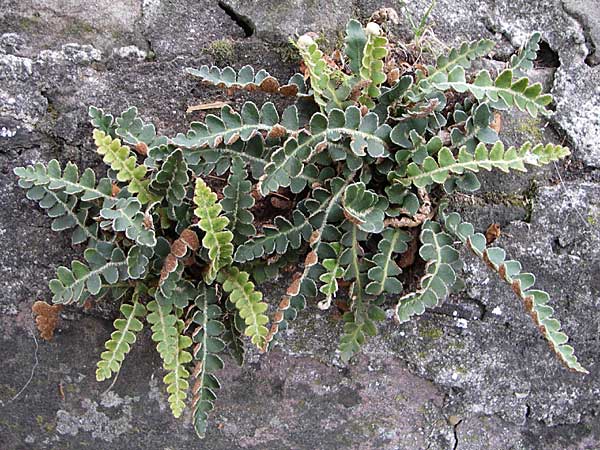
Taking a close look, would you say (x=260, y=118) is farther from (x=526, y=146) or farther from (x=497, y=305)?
(x=497, y=305)

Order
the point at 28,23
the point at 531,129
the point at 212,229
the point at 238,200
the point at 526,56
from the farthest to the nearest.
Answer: the point at 531,129, the point at 28,23, the point at 526,56, the point at 238,200, the point at 212,229

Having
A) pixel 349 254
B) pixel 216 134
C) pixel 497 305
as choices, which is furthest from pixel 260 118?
pixel 497 305

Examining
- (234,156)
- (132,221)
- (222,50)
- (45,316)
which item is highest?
(222,50)

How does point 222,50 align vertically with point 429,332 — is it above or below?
above

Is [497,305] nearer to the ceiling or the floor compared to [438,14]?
nearer to the floor

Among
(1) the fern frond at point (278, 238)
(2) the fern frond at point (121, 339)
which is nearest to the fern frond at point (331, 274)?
(1) the fern frond at point (278, 238)

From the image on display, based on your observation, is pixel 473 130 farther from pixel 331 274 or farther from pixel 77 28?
pixel 77 28

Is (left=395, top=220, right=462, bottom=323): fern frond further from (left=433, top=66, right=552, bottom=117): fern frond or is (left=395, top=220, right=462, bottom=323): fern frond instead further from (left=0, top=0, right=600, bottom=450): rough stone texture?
(left=433, top=66, right=552, bottom=117): fern frond

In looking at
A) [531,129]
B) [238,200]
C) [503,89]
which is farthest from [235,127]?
[531,129]
